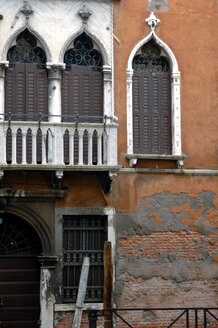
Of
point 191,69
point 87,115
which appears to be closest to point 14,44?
point 87,115

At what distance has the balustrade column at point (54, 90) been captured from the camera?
1414 centimetres

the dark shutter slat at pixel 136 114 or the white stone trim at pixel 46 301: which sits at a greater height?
the dark shutter slat at pixel 136 114

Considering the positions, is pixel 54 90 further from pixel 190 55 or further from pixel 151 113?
pixel 190 55

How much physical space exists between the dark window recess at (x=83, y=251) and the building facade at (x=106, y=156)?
0.07 ft

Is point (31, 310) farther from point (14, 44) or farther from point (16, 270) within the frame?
point (14, 44)

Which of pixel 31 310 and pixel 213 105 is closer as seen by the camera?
pixel 31 310

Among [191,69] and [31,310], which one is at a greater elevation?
[191,69]

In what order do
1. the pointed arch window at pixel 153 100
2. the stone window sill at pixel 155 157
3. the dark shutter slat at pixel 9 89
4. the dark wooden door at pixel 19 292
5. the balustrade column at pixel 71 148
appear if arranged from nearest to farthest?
the balustrade column at pixel 71 148 → the dark wooden door at pixel 19 292 → the dark shutter slat at pixel 9 89 → the stone window sill at pixel 155 157 → the pointed arch window at pixel 153 100

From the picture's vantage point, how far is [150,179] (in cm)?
1438

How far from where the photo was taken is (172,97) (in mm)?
14742

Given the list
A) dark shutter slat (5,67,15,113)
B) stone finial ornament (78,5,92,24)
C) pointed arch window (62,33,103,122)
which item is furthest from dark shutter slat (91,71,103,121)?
dark shutter slat (5,67,15,113)

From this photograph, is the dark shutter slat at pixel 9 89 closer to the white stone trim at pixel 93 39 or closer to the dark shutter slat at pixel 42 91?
the dark shutter slat at pixel 42 91

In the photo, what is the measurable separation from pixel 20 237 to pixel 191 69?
490 cm

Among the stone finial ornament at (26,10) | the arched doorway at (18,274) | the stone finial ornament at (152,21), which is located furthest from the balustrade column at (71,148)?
the stone finial ornament at (152,21)
